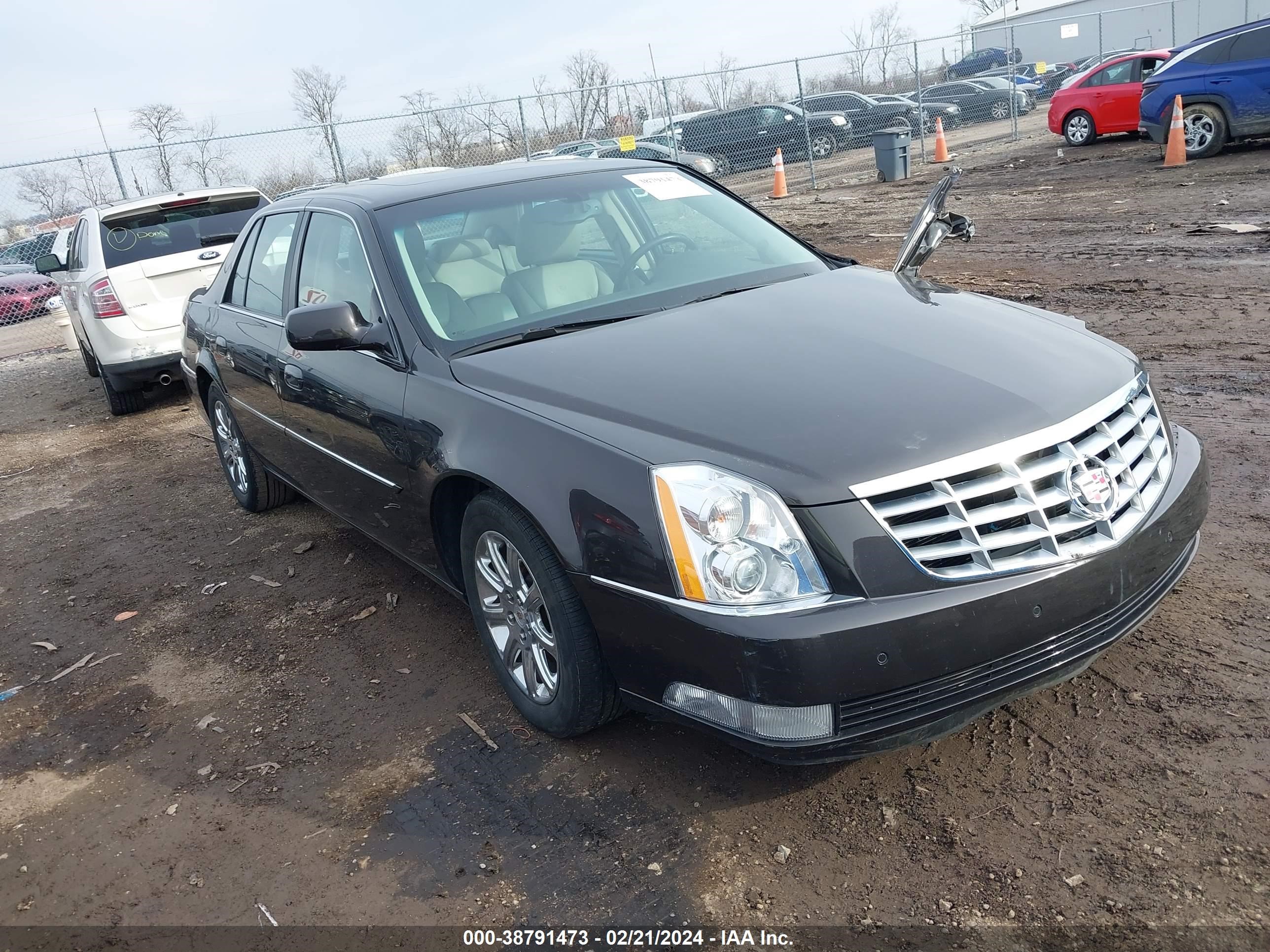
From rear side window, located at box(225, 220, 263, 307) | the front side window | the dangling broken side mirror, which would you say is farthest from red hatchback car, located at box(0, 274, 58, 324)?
the dangling broken side mirror

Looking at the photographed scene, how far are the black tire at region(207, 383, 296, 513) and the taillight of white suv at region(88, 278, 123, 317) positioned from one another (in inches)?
A: 116

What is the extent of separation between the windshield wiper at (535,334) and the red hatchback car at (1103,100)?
54.0 feet

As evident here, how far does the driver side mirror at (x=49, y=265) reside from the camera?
9188mm

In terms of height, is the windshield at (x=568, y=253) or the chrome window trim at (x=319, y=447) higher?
the windshield at (x=568, y=253)

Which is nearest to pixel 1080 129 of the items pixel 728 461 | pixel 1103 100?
pixel 1103 100

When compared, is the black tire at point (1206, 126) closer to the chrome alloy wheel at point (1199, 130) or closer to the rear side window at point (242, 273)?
the chrome alloy wheel at point (1199, 130)

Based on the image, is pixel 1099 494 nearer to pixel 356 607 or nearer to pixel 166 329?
pixel 356 607

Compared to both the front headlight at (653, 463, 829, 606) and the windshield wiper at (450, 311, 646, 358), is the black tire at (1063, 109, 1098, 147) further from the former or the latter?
the front headlight at (653, 463, 829, 606)

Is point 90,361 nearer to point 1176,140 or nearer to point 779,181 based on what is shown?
point 779,181

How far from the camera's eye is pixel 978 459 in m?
2.46

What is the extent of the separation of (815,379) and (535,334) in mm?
1059

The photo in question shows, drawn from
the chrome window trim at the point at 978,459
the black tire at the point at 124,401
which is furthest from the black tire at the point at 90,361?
the chrome window trim at the point at 978,459

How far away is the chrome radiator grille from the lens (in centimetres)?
242

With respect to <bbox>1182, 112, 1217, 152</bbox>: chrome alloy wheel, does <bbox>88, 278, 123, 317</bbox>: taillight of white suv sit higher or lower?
higher
